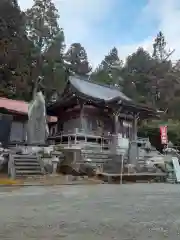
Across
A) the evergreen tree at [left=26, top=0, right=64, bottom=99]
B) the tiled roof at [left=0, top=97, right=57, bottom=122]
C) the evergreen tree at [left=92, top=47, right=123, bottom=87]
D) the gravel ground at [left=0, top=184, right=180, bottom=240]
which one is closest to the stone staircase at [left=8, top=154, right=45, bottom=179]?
the gravel ground at [left=0, top=184, right=180, bottom=240]

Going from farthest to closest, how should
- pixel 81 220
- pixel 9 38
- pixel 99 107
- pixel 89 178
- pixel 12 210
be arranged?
pixel 9 38 → pixel 99 107 → pixel 89 178 → pixel 12 210 → pixel 81 220

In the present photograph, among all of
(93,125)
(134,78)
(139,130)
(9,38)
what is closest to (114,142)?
(93,125)

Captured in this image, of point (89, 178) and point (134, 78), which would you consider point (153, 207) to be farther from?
point (134, 78)

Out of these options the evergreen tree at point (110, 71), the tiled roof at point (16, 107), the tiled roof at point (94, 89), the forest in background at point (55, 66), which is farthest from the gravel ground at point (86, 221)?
the evergreen tree at point (110, 71)

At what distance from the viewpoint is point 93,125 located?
23.9m

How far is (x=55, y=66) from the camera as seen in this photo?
41.2 meters

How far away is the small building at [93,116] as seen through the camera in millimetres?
22172

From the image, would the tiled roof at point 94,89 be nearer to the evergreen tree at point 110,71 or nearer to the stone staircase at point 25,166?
the stone staircase at point 25,166

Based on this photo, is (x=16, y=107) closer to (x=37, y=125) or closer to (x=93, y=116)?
(x=93, y=116)

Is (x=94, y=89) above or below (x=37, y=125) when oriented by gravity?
above

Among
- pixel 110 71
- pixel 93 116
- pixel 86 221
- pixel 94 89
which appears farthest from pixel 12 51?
pixel 86 221

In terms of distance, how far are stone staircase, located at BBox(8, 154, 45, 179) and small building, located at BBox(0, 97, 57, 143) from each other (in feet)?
20.9

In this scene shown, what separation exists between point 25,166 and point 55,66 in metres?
28.9

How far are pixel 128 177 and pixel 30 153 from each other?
4.76 m
